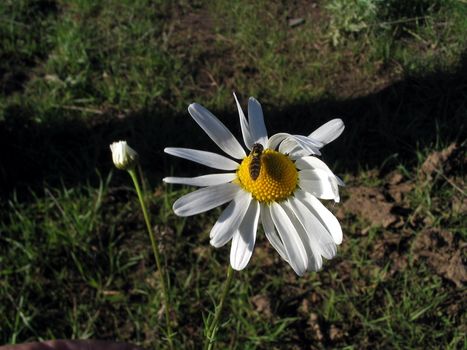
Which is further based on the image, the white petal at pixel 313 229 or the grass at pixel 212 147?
the grass at pixel 212 147

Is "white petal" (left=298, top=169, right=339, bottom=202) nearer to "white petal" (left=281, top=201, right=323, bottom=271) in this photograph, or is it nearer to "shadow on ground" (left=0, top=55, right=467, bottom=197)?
"white petal" (left=281, top=201, right=323, bottom=271)

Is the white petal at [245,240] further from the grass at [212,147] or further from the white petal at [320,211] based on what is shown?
the grass at [212,147]

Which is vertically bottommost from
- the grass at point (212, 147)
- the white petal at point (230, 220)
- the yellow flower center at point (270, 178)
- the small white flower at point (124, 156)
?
the grass at point (212, 147)

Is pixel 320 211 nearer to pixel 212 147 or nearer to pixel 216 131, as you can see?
pixel 216 131

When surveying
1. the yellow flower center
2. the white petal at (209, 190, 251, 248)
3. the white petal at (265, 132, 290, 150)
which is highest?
the white petal at (265, 132, 290, 150)

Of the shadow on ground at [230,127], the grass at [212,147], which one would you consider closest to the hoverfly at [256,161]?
the grass at [212,147]

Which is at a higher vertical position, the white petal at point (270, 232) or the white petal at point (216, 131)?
the white petal at point (216, 131)

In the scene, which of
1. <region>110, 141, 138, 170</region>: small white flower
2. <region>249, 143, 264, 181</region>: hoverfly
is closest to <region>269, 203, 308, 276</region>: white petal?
<region>249, 143, 264, 181</region>: hoverfly
